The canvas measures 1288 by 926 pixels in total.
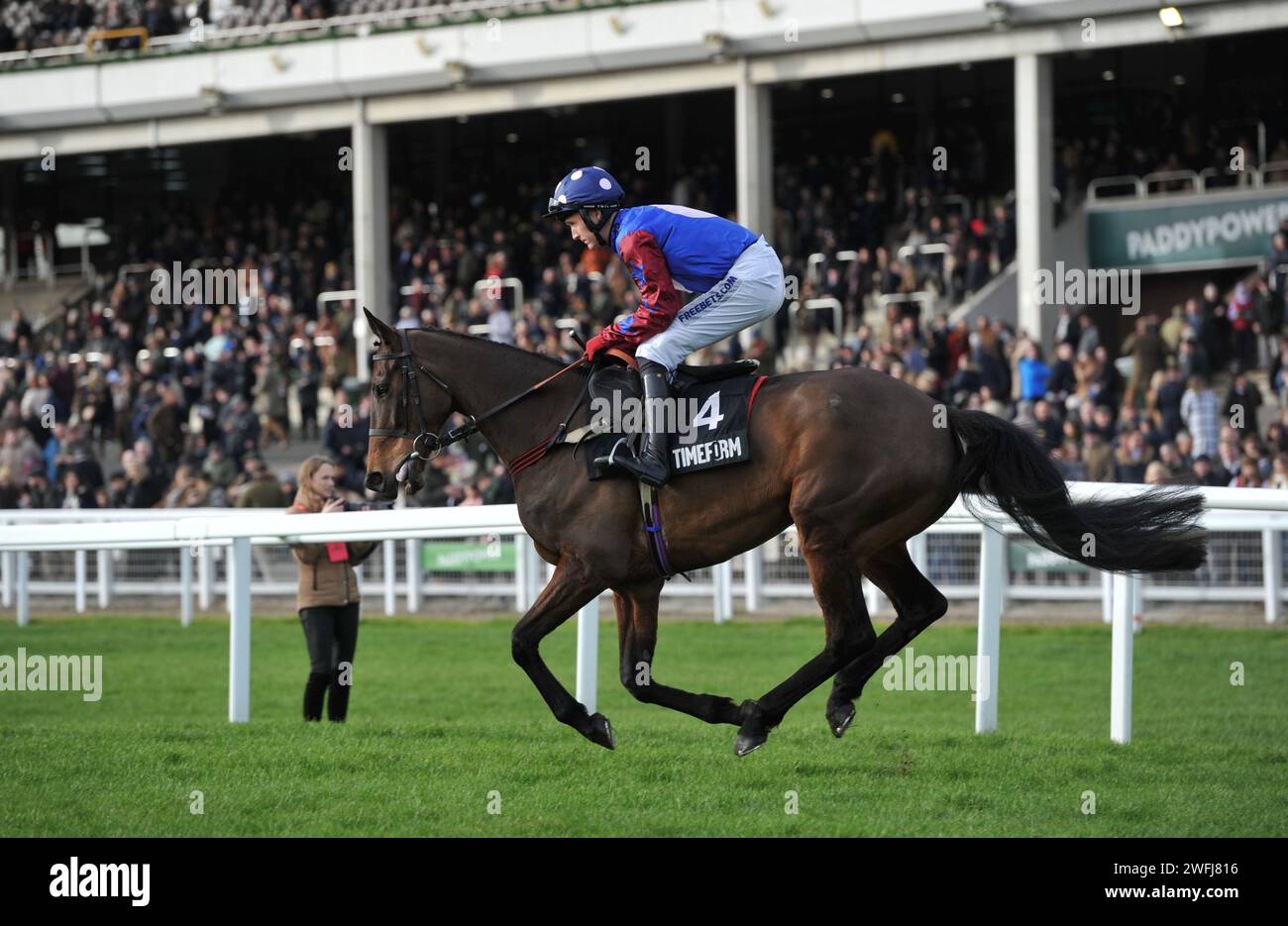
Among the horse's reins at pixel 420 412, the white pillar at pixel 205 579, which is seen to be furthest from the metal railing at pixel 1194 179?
the horse's reins at pixel 420 412

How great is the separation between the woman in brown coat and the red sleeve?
9.69ft

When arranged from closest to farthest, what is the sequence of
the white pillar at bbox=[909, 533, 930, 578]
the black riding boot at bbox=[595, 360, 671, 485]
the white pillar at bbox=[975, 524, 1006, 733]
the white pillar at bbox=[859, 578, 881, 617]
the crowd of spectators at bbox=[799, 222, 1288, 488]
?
1. the black riding boot at bbox=[595, 360, 671, 485]
2. the white pillar at bbox=[975, 524, 1006, 733]
3. the white pillar at bbox=[909, 533, 930, 578]
4. the white pillar at bbox=[859, 578, 881, 617]
5. the crowd of spectators at bbox=[799, 222, 1288, 488]

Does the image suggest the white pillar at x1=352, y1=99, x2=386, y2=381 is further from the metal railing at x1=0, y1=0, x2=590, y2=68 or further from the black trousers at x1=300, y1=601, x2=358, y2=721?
the black trousers at x1=300, y1=601, x2=358, y2=721

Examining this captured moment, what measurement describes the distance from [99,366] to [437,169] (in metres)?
6.75

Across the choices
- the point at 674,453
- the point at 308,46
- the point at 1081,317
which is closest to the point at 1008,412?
the point at 1081,317

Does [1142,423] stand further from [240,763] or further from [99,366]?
[99,366]

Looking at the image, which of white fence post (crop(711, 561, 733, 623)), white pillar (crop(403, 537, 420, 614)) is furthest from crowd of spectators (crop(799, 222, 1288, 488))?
white pillar (crop(403, 537, 420, 614))

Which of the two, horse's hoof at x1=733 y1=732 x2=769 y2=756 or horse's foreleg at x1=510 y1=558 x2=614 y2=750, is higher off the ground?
horse's foreleg at x1=510 y1=558 x2=614 y2=750

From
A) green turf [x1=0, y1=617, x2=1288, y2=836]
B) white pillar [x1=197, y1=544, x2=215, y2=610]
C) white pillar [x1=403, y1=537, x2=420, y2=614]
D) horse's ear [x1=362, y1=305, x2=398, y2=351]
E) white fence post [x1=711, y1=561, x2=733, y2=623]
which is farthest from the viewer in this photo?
white pillar [x1=197, y1=544, x2=215, y2=610]

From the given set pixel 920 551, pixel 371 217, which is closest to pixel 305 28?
pixel 371 217

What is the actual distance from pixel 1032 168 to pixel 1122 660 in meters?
12.7

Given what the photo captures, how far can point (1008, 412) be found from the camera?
15.6 metres

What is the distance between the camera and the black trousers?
841cm

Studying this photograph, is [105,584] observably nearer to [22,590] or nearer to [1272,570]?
[22,590]
